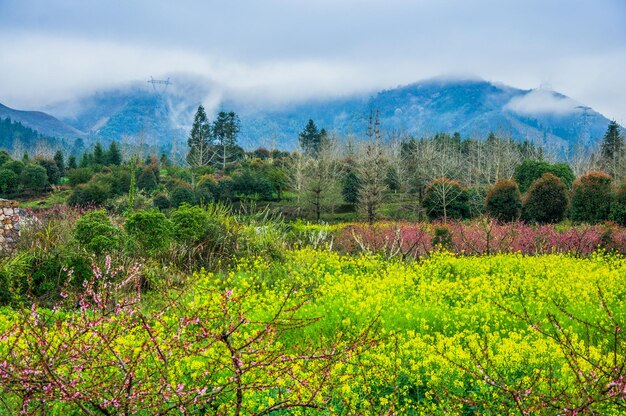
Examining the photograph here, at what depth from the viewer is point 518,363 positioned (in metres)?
5.43

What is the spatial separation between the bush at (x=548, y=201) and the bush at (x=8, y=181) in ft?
116

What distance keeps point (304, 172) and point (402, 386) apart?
34531mm

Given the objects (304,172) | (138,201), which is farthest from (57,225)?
(304,172)

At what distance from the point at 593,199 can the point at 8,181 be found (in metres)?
38.2

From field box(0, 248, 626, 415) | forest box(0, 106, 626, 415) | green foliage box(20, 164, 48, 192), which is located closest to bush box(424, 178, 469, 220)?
forest box(0, 106, 626, 415)

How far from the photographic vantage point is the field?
9.46 feet

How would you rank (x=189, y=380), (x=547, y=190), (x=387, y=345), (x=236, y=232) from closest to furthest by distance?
(x=189, y=380)
(x=387, y=345)
(x=236, y=232)
(x=547, y=190)

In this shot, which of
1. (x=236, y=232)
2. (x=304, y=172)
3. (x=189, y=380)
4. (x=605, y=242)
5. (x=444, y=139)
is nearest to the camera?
(x=189, y=380)

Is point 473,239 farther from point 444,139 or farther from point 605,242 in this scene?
point 444,139

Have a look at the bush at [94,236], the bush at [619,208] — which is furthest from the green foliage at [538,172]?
the bush at [94,236]

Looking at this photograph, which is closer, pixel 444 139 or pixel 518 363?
pixel 518 363

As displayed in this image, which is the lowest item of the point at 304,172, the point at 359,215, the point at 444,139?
the point at 359,215

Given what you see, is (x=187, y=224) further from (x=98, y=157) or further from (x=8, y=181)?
(x=98, y=157)

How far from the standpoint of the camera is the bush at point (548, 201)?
23.6 metres
